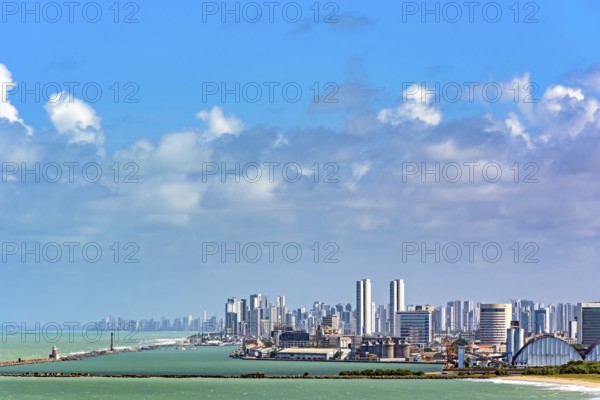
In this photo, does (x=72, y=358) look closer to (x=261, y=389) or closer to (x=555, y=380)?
(x=261, y=389)

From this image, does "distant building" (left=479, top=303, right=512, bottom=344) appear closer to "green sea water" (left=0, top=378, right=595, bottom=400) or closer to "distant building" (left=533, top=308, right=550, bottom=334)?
"distant building" (left=533, top=308, right=550, bottom=334)

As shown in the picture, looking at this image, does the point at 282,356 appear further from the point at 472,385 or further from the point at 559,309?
the point at 559,309

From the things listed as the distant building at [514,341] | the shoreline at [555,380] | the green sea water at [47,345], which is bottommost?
the green sea water at [47,345]

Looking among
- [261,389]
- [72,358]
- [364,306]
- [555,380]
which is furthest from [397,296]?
[261,389]

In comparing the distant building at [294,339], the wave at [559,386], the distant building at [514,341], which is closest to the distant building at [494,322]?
the distant building at [294,339]

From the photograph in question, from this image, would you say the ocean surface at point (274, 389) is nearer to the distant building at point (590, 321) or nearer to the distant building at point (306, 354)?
the distant building at point (306, 354)

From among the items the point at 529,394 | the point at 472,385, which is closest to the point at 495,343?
the point at 472,385

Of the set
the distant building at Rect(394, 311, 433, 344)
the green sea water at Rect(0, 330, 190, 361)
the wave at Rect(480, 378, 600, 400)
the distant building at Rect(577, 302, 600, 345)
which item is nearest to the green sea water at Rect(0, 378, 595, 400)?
the wave at Rect(480, 378, 600, 400)
